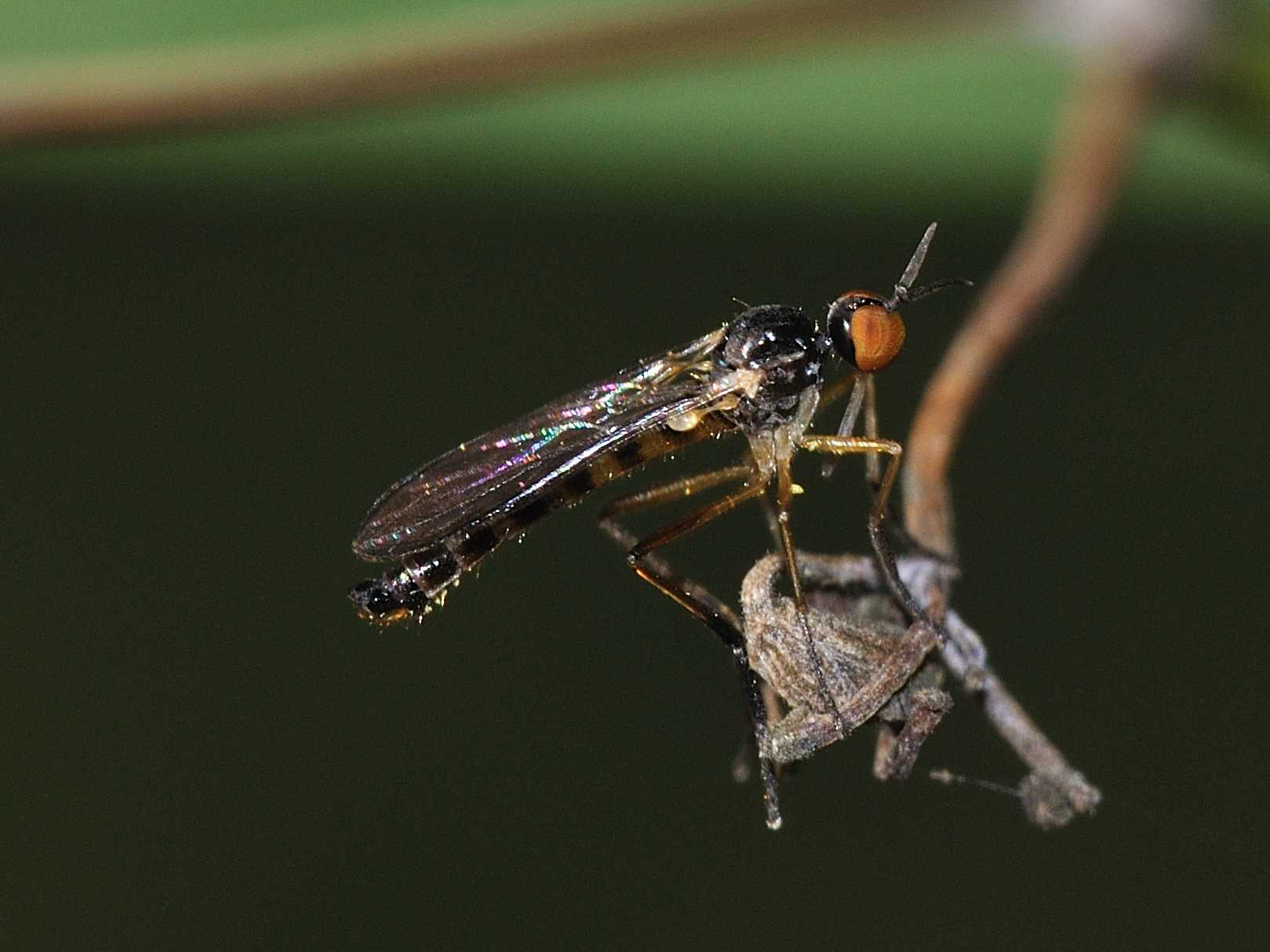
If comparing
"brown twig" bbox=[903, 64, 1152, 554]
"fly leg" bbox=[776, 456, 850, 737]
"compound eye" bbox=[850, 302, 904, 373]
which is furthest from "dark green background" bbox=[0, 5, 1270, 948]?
"compound eye" bbox=[850, 302, 904, 373]

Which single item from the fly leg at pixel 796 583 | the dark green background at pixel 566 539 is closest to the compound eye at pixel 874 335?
the fly leg at pixel 796 583

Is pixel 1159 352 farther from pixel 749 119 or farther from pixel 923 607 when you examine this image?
pixel 923 607

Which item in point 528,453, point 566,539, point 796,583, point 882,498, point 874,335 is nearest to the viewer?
point 796,583

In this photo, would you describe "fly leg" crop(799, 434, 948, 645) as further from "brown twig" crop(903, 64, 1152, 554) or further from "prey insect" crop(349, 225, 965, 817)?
"brown twig" crop(903, 64, 1152, 554)

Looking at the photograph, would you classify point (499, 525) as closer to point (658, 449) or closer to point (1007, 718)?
point (658, 449)

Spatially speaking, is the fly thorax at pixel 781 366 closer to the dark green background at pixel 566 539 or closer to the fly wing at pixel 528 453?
the fly wing at pixel 528 453

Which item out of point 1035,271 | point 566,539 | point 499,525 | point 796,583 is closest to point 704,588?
point 499,525
